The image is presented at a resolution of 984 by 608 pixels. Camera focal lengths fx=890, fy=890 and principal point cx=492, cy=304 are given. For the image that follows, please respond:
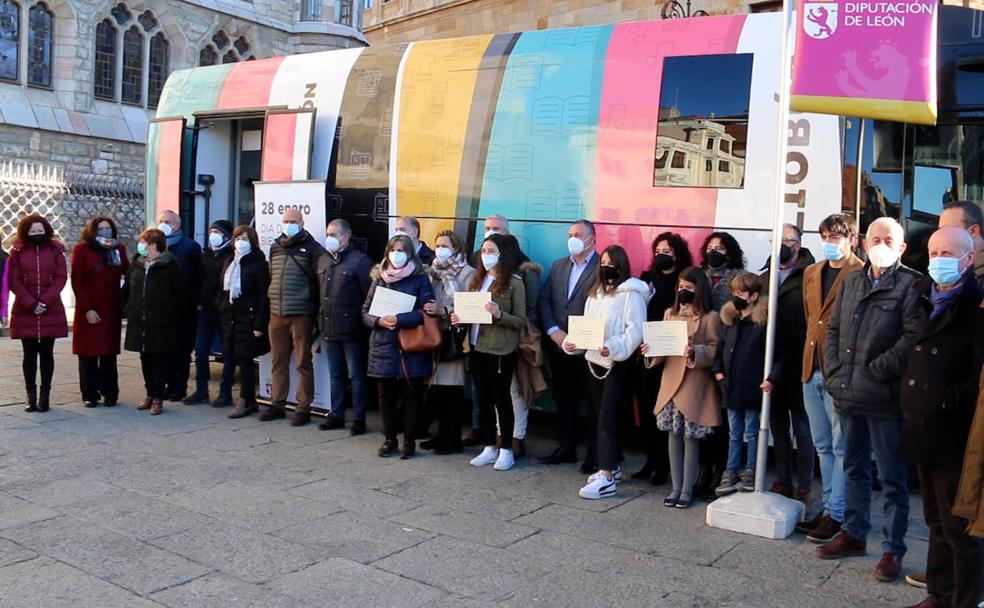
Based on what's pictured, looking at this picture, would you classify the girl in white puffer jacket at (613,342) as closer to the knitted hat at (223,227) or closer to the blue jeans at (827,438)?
the blue jeans at (827,438)

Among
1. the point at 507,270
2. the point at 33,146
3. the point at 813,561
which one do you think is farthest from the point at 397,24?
the point at 813,561

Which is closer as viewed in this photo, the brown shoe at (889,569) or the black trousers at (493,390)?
the brown shoe at (889,569)

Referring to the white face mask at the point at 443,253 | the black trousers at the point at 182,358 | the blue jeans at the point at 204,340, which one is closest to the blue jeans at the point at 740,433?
the white face mask at the point at 443,253

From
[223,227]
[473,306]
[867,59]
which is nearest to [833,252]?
[867,59]

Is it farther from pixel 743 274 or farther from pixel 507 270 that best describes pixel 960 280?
pixel 507 270

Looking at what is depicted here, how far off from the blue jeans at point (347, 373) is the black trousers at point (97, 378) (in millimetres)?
2384

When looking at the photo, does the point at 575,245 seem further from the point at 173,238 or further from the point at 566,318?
the point at 173,238

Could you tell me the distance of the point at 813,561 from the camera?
16.3ft

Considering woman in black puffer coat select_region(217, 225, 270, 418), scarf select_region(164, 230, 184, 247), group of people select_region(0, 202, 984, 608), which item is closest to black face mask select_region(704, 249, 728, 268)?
group of people select_region(0, 202, 984, 608)

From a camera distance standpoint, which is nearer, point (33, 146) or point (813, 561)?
point (813, 561)

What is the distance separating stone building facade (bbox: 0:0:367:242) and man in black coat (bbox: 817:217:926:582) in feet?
61.8

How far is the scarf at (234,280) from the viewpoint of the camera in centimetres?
837

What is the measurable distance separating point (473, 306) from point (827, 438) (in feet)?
8.72

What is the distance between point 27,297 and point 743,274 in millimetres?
6512
